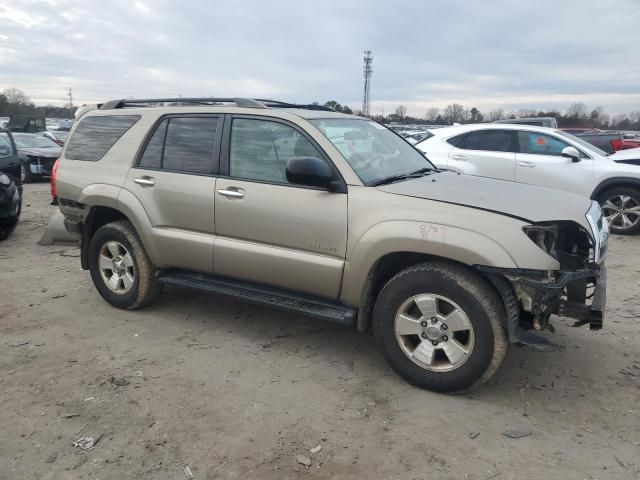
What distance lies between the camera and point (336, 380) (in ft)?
11.8

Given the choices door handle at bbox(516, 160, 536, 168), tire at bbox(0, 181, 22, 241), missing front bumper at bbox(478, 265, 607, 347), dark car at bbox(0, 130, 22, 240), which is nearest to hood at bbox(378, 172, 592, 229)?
missing front bumper at bbox(478, 265, 607, 347)

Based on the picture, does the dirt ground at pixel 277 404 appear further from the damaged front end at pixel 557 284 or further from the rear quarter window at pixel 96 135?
the rear quarter window at pixel 96 135

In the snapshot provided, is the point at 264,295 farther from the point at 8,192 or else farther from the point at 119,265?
the point at 8,192

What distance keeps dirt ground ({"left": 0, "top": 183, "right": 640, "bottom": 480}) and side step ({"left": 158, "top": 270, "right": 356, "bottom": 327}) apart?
1.36 ft

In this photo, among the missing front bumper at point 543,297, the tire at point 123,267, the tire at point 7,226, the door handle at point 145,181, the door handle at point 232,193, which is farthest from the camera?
the tire at point 7,226

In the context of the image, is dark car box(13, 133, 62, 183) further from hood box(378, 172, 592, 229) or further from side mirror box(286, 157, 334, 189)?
hood box(378, 172, 592, 229)

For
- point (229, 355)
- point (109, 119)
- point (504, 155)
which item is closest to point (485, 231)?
point (229, 355)

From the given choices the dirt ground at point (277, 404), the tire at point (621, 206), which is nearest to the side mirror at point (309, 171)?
the dirt ground at point (277, 404)

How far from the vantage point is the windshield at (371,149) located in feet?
12.4

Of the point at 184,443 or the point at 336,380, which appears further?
the point at 336,380

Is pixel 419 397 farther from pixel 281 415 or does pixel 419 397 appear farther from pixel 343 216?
pixel 343 216

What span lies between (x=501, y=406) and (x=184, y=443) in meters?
1.94

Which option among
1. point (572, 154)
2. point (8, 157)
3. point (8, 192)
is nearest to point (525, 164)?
point (572, 154)

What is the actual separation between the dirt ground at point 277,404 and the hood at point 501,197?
3.89ft
